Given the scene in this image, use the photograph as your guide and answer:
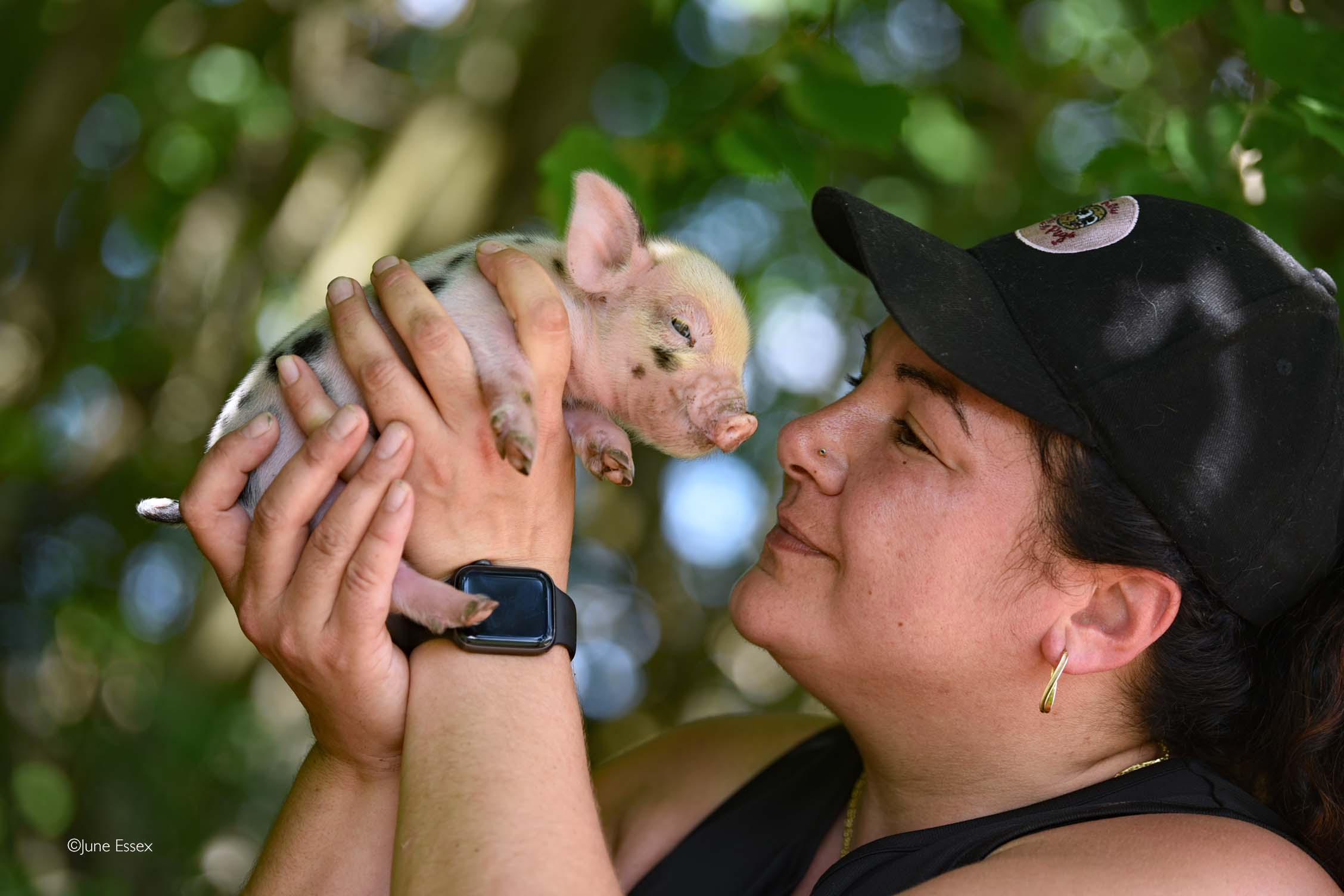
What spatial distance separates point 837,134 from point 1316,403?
1402 millimetres

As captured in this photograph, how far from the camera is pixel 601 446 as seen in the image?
8.70 feet

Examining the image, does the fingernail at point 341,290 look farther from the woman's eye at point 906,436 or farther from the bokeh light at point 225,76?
the bokeh light at point 225,76

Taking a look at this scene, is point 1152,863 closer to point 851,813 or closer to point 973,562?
point 973,562

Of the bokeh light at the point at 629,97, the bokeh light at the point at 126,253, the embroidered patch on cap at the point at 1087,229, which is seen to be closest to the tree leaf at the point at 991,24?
the embroidered patch on cap at the point at 1087,229

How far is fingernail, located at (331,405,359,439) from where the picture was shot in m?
2.25

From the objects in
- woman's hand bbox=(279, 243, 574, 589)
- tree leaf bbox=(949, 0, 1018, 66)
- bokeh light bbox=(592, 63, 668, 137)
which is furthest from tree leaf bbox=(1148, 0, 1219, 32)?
bokeh light bbox=(592, 63, 668, 137)

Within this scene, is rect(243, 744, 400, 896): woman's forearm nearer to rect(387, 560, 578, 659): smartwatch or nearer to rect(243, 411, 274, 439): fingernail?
rect(387, 560, 578, 659): smartwatch

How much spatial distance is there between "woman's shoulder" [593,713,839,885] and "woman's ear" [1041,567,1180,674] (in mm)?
985

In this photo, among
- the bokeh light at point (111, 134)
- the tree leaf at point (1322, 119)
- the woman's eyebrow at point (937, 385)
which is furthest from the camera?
the bokeh light at point (111, 134)

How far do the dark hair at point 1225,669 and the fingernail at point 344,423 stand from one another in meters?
1.36

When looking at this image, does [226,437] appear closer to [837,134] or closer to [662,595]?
Result: [837,134]

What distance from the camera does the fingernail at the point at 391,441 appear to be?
222 cm

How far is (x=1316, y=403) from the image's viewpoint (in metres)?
2.29

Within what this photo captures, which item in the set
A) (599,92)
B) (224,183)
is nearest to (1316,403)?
(599,92)
